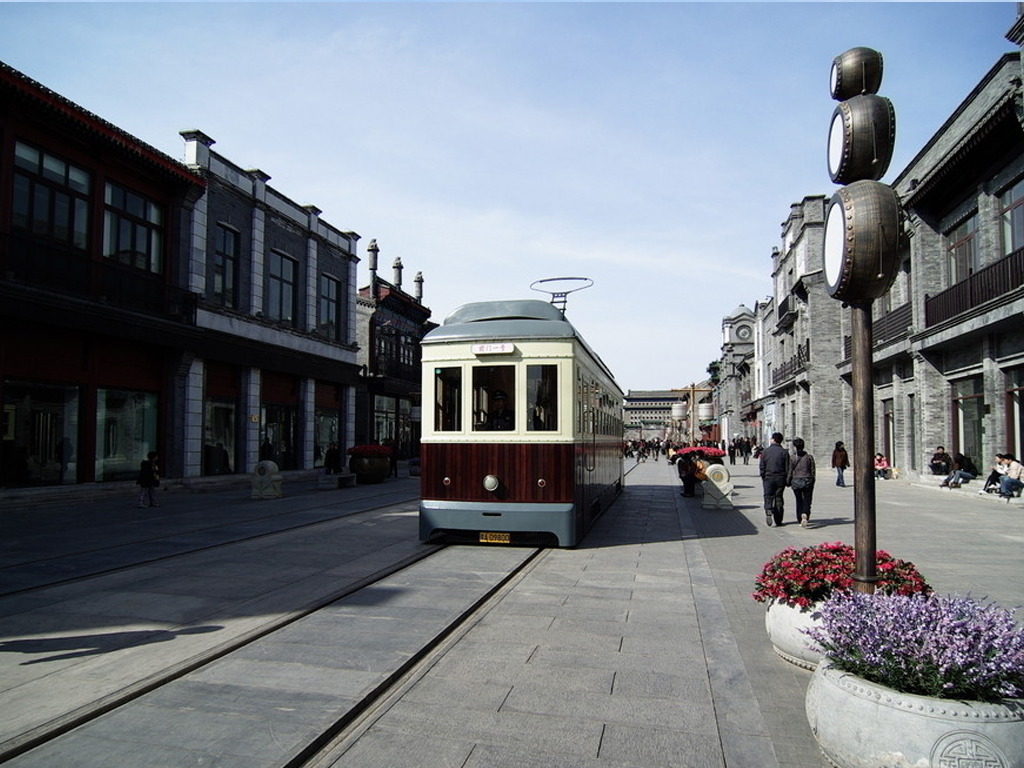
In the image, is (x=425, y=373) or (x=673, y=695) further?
(x=425, y=373)

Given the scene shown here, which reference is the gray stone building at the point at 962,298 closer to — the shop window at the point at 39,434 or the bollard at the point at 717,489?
the bollard at the point at 717,489

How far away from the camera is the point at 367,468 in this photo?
2620cm

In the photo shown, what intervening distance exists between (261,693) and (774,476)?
38.1ft

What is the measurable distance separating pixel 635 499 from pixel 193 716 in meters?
17.0

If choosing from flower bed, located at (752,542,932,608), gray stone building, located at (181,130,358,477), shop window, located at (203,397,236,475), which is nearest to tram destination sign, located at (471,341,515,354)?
flower bed, located at (752,542,932,608)

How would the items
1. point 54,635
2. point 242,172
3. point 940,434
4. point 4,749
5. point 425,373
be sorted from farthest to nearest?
1. point 242,172
2. point 940,434
3. point 425,373
4. point 54,635
5. point 4,749

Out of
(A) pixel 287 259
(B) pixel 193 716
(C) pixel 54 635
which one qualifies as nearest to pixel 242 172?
(A) pixel 287 259

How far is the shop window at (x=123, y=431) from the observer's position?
64.1 ft

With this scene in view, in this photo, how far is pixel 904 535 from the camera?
40.8 feet

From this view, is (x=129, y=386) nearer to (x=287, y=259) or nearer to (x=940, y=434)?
(x=287, y=259)

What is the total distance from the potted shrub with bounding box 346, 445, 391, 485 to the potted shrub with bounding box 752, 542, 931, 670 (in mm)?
21716

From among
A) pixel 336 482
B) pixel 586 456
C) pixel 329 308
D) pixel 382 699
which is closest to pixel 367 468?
pixel 336 482

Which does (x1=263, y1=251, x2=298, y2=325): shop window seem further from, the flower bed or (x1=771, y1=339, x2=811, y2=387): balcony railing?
(x1=771, y1=339, x2=811, y2=387): balcony railing

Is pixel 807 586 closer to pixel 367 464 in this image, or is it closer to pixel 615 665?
pixel 615 665
